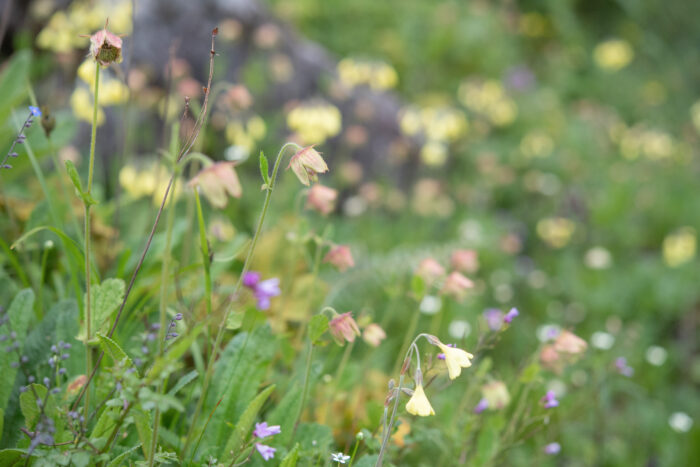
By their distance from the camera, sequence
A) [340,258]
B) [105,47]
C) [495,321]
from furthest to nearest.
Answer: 1. [495,321]
2. [340,258]
3. [105,47]

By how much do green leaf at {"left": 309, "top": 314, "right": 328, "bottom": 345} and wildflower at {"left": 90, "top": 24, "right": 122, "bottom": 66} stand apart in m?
0.51

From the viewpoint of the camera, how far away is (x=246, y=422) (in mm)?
1076

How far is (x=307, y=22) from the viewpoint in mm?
5031

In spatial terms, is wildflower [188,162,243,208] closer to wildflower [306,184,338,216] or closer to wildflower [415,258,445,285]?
wildflower [306,184,338,216]

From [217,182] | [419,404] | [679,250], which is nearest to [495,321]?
[419,404]

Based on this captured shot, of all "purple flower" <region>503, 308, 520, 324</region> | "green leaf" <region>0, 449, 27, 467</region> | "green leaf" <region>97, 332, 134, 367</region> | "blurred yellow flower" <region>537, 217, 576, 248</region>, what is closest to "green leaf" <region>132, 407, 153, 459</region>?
"green leaf" <region>97, 332, 134, 367</region>

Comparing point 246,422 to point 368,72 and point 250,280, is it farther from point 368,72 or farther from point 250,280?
point 368,72

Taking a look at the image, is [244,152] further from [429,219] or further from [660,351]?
[660,351]

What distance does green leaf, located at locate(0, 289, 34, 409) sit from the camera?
3.73 ft

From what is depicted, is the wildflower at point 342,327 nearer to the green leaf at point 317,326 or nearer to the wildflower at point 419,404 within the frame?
the green leaf at point 317,326

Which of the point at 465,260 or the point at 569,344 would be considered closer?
the point at 569,344

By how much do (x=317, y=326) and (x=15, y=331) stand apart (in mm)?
629

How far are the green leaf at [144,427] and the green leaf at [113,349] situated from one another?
8 centimetres

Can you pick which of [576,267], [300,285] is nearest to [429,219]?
[576,267]
